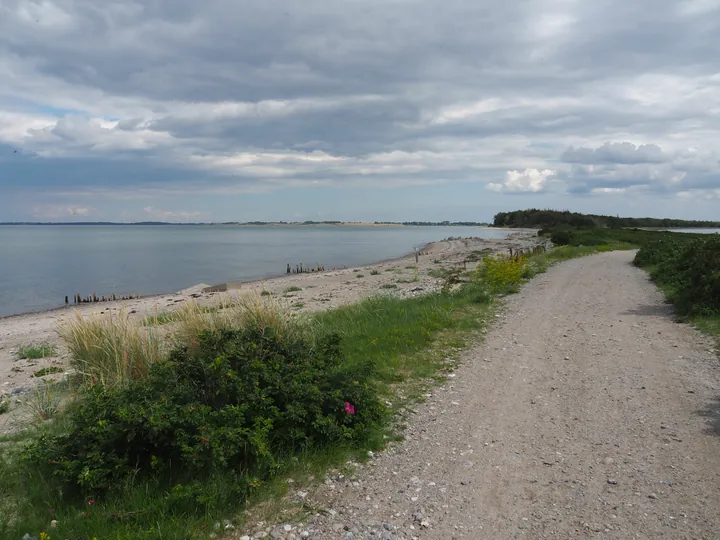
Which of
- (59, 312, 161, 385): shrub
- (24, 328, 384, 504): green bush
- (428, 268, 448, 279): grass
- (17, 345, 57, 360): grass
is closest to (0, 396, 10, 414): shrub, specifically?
(59, 312, 161, 385): shrub

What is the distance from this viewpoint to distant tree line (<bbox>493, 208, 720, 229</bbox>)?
335 feet

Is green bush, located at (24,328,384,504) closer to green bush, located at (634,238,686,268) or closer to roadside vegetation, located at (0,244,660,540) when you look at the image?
roadside vegetation, located at (0,244,660,540)

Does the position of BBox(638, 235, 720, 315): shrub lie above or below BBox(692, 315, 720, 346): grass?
above

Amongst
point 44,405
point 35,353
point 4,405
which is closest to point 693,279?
point 44,405

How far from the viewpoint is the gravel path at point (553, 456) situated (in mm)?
3793

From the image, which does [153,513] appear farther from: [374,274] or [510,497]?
[374,274]

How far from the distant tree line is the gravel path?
91518 millimetres

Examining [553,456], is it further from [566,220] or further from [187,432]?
[566,220]

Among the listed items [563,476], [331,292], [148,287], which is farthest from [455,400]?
[148,287]

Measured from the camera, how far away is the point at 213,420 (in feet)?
14.9

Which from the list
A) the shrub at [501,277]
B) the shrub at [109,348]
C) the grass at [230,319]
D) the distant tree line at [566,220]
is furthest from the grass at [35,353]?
the distant tree line at [566,220]

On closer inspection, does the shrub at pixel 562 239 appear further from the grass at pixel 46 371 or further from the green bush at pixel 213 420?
the green bush at pixel 213 420

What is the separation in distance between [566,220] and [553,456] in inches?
4471

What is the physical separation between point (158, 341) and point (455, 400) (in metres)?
4.52
